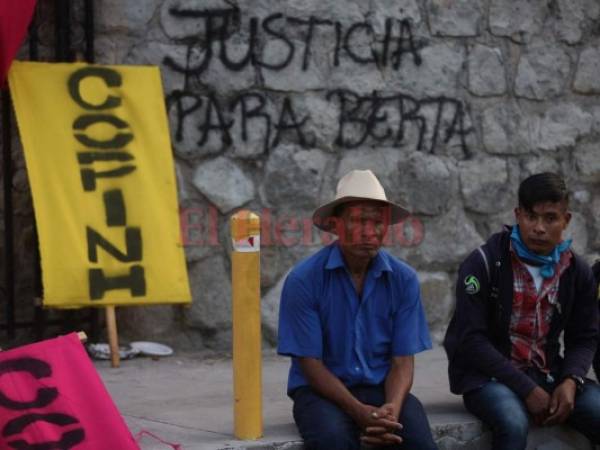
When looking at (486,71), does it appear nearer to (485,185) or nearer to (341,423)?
(485,185)

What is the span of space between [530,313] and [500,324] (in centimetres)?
13

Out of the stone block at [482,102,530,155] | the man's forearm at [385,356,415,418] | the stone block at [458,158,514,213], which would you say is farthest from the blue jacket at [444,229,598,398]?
the stone block at [482,102,530,155]

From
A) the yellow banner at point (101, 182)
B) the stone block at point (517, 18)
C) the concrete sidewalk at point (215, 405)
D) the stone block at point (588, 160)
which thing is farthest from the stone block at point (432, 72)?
the concrete sidewalk at point (215, 405)

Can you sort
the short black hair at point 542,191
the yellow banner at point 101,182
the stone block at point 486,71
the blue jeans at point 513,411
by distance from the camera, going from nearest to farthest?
1. the blue jeans at point 513,411
2. the short black hair at point 542,191
3. the yellow banner at point 101,182
4. the stone block at point 486,71

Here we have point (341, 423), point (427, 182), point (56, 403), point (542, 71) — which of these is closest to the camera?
point (56, 403)

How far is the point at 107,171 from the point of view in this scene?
19.7 feet

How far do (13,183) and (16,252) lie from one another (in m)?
0.37

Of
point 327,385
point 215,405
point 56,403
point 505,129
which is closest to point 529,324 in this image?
point 327,385

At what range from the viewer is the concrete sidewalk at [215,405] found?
15.1ft

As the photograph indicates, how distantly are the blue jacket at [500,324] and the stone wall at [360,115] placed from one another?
6.09ft

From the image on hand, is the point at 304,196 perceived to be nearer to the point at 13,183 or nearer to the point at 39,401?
the point at 13,183

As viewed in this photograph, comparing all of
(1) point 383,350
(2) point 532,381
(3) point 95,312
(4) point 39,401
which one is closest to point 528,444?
(2) point 532,381

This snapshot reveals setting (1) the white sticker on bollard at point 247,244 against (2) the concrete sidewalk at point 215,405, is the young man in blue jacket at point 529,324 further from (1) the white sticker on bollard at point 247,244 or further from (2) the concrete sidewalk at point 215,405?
(1) the white sticker on bollard at point 247,244

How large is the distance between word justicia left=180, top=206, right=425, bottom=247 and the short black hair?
1.78 m
